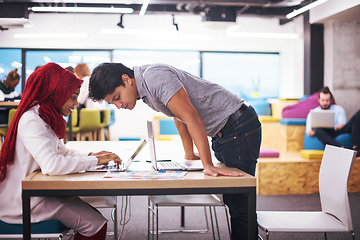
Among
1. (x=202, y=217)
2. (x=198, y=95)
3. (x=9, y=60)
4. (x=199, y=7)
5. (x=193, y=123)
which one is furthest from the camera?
(x=9, y=60)

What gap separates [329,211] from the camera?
183 centimetres

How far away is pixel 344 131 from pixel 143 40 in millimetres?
5844

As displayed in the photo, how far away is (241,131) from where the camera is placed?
156 centimetres

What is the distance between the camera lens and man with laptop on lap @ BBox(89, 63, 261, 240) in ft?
4.51

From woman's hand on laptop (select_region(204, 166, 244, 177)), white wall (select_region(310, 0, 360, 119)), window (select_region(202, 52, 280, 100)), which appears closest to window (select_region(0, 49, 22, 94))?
window (select_region(202, 52, 280, 100))

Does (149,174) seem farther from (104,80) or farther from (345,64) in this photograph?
(345,64)

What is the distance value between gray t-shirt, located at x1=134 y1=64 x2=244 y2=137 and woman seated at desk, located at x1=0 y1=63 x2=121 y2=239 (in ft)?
1.14

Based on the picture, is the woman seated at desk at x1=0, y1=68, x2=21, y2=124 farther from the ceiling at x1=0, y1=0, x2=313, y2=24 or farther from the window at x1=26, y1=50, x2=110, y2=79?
the window at x1=26, y1=50, x2=110, y2=79

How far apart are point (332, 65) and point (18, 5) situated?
21.8 ft

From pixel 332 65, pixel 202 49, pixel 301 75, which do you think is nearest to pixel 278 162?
pixel 332 65

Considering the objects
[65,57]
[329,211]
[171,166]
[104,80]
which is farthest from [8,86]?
[329,211]

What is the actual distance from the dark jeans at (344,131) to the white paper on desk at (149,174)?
11.4 feet

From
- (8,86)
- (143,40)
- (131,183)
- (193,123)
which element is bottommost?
(131,183)

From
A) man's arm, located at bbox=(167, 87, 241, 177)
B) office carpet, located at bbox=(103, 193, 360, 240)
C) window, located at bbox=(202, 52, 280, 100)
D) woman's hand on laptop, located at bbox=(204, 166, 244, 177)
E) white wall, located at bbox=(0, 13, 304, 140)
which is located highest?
white wall, located at bbox=(0, 13, 304, 140)
